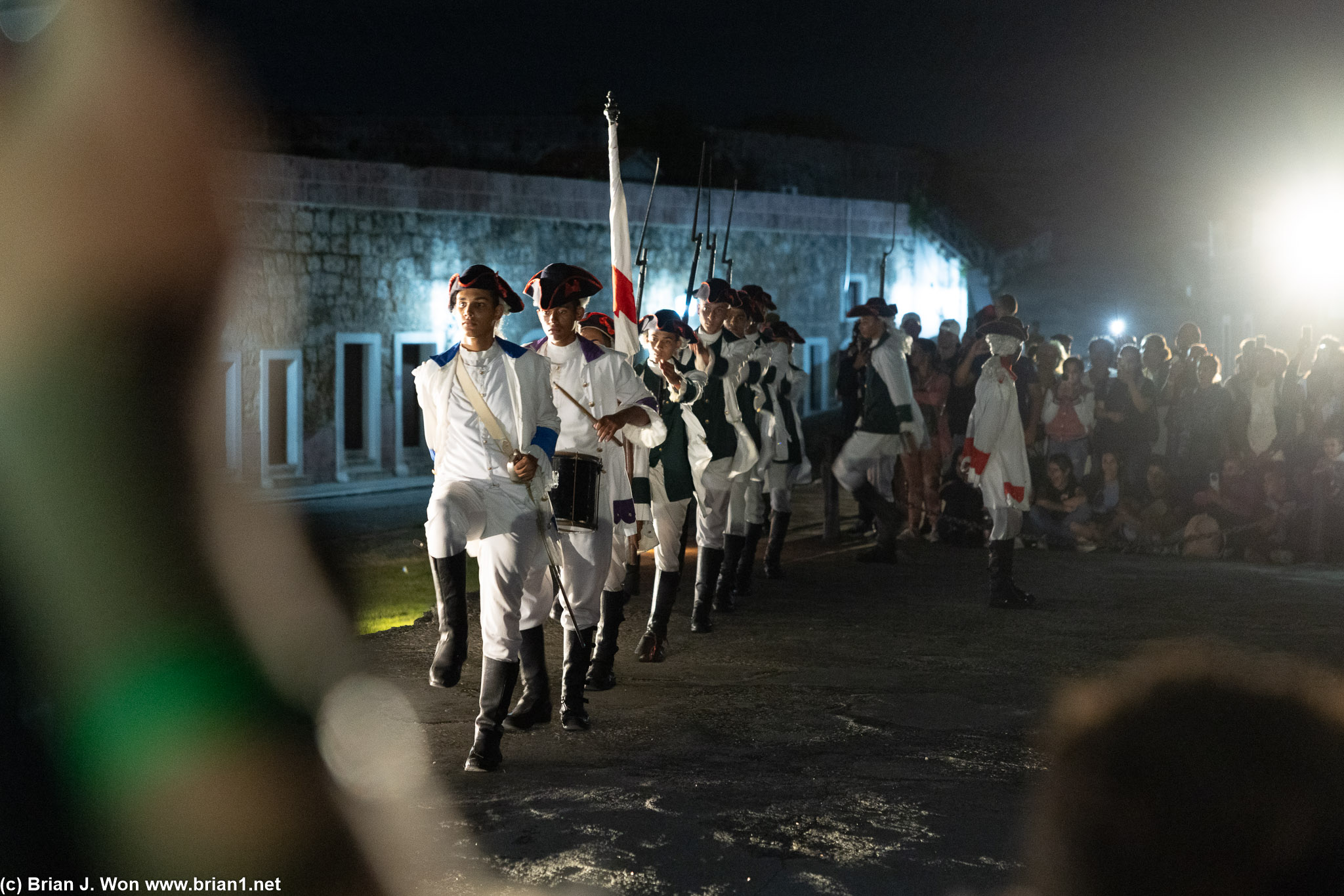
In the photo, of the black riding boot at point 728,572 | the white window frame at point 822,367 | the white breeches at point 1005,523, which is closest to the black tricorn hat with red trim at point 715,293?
the black riding boot at point 728,572

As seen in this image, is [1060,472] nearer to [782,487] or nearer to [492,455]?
[782,487]

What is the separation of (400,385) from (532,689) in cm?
1343

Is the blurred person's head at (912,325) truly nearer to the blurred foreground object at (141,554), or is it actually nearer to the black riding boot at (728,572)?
the black riding boot at (728,572)

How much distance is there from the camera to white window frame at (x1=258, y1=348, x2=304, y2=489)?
18016mm

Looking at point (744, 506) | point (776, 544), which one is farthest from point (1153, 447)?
point (744, 506)

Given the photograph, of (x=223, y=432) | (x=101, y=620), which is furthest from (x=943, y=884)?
(x=223, y=432)

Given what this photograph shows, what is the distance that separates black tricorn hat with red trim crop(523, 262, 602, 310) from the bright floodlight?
44.9 feet

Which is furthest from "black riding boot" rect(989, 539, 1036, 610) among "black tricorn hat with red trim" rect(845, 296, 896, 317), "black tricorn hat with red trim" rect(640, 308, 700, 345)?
"black tricorn hat with red trim" rect(640, 308, 700, 345)

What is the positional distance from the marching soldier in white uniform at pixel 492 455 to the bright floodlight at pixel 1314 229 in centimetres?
1433

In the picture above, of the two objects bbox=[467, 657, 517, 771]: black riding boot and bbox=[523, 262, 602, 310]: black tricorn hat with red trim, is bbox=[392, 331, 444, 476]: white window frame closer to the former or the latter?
bbox=[523, 262, 602, 310]: black tricorn hat with red trim

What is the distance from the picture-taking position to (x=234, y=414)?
17531mm

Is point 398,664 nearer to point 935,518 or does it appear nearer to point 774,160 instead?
point 935,518

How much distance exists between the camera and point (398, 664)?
314 inches

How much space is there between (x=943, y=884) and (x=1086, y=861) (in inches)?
103
